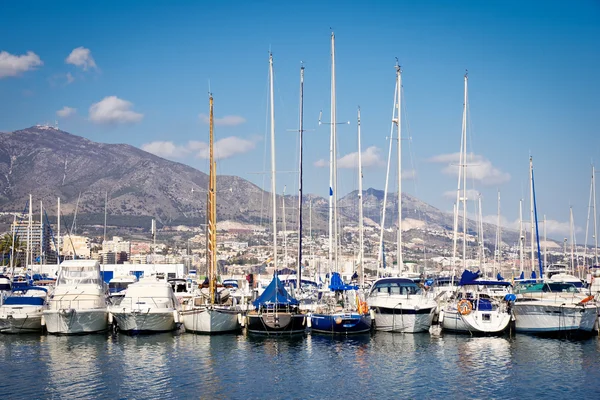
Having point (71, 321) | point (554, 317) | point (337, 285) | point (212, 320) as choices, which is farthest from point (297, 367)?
point (71, 321)

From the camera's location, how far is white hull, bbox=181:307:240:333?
153 ft

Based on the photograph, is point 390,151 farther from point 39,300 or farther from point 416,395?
point 416,395

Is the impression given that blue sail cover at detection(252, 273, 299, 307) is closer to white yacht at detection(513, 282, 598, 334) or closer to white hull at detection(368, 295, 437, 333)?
white hull at detection(368, 295, 437, 333)

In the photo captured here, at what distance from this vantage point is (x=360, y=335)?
46562 millimetres

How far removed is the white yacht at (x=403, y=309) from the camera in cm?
4656

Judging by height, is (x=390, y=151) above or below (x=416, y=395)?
above

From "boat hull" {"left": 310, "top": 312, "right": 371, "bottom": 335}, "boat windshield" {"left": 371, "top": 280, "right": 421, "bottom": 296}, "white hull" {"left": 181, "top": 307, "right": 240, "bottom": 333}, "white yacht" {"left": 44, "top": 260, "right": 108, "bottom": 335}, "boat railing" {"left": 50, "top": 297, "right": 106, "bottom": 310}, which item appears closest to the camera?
"boat hull" {"left": 310, "top": 312, "right": 371, "bottom": 335}

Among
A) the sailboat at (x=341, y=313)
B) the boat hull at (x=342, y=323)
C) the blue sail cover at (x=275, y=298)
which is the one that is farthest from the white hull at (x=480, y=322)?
the blue sail cover at (x=275, y=298)

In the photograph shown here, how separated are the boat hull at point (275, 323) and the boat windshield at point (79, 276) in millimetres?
12918

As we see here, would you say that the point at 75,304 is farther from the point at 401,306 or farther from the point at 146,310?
the point at 401,306

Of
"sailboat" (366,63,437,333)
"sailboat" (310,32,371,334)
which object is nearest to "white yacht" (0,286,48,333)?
"sailboat" (310,32,371,334)

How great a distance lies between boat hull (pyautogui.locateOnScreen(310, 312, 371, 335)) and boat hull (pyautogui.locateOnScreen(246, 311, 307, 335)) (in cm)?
140

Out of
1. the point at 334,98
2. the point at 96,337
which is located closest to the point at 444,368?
the point at 96,337

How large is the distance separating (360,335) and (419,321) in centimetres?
388
